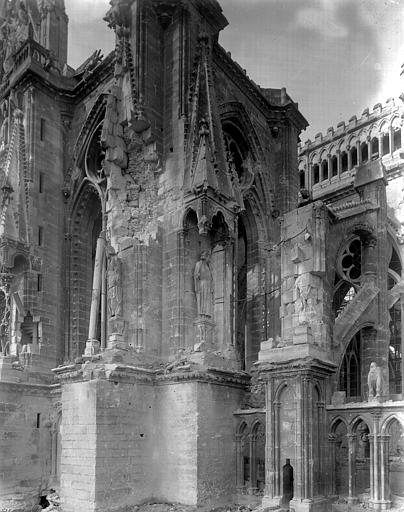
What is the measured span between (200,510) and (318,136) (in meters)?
24.4

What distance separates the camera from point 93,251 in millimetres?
24641

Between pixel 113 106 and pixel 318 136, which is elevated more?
pixel 318 136

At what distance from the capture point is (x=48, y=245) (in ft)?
76.5

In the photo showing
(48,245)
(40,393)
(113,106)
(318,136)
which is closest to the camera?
(113,106)

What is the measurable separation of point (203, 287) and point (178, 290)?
0.69 m

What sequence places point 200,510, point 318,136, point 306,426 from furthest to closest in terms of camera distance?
point 318,136 → point 200,510 → point 306,426

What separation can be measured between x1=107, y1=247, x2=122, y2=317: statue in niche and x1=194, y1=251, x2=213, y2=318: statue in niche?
2.10 m

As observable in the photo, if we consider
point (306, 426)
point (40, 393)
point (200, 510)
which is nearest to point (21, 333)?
point (40, 393)

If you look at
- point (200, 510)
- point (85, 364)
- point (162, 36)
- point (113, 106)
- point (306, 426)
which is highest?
point (162, 36)

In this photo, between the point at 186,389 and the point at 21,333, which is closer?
the point at 186,389

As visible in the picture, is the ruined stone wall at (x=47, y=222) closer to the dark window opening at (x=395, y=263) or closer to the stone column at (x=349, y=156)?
the dark window opening at (x=395, y=263)

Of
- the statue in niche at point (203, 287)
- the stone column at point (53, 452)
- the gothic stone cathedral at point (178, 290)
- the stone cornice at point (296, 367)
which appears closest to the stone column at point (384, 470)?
the gothic stone cathedral at point (178, 290)

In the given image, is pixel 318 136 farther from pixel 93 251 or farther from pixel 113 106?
pixel 113 106

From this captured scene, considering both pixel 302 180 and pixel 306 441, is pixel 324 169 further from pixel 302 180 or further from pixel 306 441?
pixel 306 441
